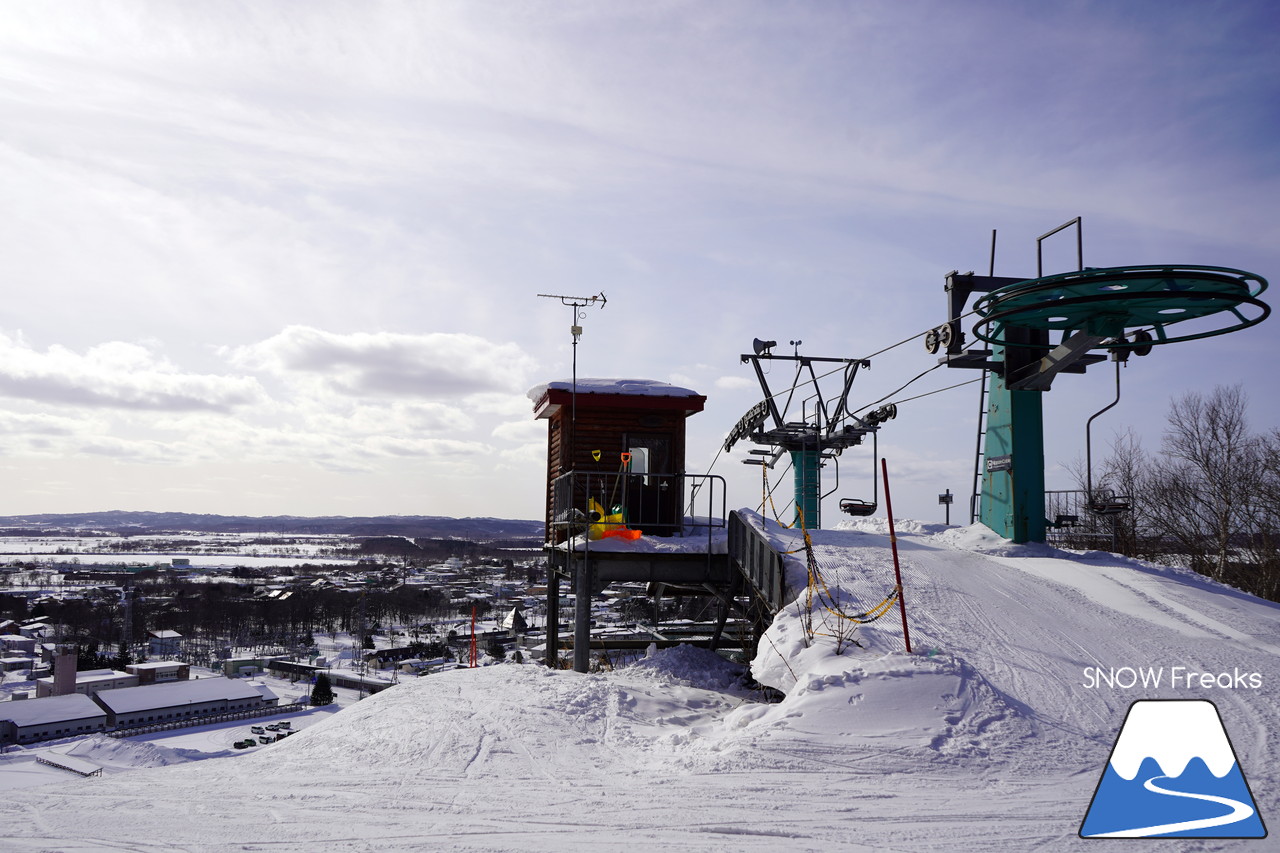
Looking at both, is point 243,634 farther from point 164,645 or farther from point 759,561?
point 759,561

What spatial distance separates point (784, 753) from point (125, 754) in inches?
1417

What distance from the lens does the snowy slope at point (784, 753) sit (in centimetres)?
475

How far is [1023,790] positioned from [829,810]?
128 centimetres

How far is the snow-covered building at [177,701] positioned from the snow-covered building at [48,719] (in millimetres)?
1055

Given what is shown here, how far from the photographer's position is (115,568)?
178625 millimetres

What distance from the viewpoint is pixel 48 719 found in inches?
1726

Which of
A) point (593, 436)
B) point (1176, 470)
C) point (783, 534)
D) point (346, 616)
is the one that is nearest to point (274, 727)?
point (593, 436)

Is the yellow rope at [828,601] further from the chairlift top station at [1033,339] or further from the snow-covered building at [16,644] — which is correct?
the snow-covered building at [16,644]

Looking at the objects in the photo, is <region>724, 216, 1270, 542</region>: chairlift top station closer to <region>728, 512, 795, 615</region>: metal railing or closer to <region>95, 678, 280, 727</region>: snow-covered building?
<region>728, 512, 795, 615</region>: metal railing

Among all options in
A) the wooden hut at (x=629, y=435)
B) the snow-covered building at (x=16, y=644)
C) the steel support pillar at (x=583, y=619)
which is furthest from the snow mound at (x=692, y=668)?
the snow-covered building at (x=16, y=644)

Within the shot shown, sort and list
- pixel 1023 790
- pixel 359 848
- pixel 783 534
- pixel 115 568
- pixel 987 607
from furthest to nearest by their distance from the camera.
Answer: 1. pixel 115 568
2. pixel 783 534
3. pixel 987 607
4. pixel 1023 790
5. pixel 359 848

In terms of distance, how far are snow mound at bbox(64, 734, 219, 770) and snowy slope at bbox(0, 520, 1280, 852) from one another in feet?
90.9

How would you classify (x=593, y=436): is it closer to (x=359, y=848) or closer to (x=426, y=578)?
(x=359, y=848)

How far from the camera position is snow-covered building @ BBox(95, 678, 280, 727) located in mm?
Result: 47250
